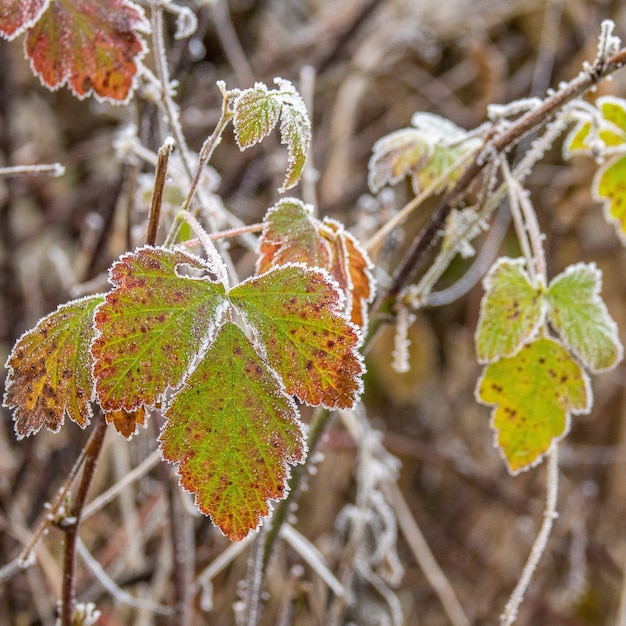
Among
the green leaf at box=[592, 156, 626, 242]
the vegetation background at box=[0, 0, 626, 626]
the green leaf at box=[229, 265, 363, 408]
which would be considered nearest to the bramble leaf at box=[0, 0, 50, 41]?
the green leaf at box=[229, 265, 363, 408]

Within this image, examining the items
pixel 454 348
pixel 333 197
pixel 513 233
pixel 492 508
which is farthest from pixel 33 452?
pixel 513 233

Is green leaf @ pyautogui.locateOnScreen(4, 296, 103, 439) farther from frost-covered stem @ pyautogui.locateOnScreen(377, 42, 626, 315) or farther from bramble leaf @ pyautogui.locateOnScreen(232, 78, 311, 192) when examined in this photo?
frost-covered stem @ pyautogui.locateOnScreen(377, 42, 626, 315)

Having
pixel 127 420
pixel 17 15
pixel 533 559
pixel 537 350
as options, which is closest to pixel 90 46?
pixel 17 15

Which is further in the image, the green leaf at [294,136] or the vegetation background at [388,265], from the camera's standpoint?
the vegetation background at [388,265]

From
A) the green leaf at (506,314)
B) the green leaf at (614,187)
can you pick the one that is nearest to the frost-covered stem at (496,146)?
the green leaf at (506,314)

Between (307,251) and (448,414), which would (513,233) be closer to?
(448,414)

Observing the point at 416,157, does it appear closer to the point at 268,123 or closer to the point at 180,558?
the point at 268,123

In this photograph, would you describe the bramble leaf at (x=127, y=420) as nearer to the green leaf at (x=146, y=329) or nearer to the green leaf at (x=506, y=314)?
the green leaf at (x=146, y=329)

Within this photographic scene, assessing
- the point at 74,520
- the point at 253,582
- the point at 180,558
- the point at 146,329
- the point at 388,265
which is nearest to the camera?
the point at 146,329
